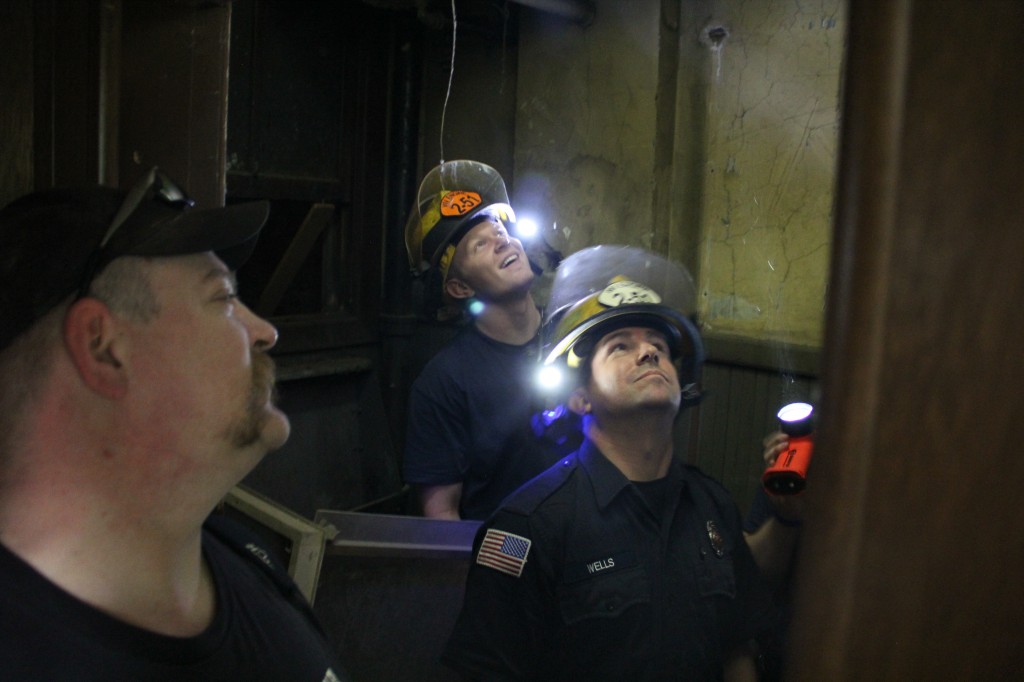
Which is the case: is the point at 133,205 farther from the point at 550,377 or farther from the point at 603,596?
the point at 550,377

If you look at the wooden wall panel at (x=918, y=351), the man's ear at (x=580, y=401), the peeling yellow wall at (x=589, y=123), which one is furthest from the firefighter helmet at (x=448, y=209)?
the wooden wall panel at (x=918, y=351)

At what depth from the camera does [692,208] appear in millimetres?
3910

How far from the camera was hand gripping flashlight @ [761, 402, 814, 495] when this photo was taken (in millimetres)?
2064

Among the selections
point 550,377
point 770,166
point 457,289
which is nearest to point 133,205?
point 550,377

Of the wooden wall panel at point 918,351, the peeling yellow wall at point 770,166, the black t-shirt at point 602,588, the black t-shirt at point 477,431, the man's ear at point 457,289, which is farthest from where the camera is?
the peeling yellow wall at point 770,166

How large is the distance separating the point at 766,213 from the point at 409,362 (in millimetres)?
2344

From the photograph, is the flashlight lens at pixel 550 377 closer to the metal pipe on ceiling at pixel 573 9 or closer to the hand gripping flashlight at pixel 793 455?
the hand gripping flashlight at pixel 793 455

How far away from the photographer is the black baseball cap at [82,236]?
3.82 feet

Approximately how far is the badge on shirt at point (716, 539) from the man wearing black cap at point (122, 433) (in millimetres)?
1087

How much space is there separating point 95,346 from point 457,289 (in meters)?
2.12

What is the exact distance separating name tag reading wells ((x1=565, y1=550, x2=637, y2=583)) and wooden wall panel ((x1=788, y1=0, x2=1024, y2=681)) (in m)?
1.60

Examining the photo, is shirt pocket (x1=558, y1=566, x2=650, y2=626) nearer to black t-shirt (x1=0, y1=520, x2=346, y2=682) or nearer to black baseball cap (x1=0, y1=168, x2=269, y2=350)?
black t-shirt (x1=0, y1=520, x2=346, y2=682)

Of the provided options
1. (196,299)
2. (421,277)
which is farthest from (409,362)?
(196,299)

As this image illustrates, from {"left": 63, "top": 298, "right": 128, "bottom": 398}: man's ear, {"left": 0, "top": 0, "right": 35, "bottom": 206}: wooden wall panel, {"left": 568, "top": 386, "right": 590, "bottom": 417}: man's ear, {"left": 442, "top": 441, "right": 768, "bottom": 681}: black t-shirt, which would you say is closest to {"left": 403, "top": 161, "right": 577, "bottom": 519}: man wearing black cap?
{"left": 568, "top": 386, "right": 590, "bottom": 417}: man's ear
